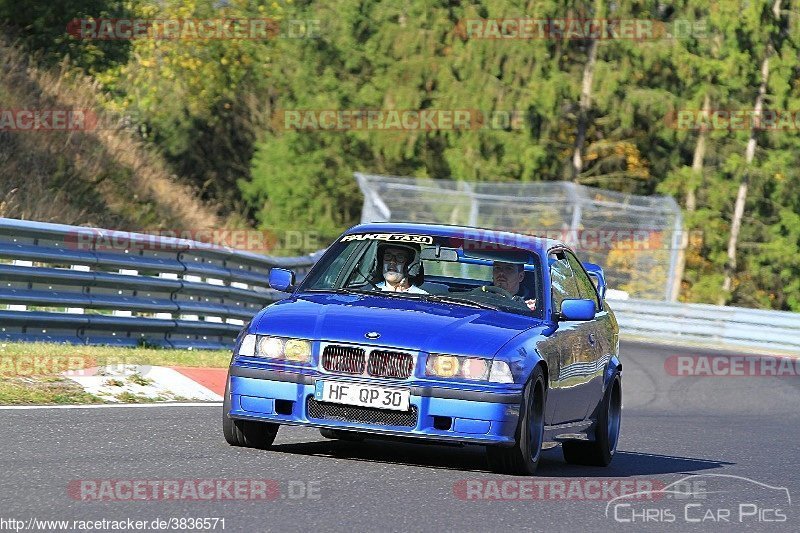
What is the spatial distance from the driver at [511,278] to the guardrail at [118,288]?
5.79 metres

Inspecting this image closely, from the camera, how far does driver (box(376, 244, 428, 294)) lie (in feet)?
33.6

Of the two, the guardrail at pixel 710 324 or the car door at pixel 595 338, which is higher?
the car door at pixel 595 338

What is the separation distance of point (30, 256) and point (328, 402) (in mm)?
6648

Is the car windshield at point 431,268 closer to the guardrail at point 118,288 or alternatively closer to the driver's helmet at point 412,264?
the driver's helmet at point 412,264

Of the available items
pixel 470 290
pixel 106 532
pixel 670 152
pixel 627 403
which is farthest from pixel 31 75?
pixel 670 152

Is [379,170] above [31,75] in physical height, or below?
below

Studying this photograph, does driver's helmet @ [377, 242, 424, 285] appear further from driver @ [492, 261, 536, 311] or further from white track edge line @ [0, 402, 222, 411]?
white track edge line @ [0, 402, 222, 411]

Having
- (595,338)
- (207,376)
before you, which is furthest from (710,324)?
(595,338)

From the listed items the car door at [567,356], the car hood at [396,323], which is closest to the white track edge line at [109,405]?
the car hood at [396,323]

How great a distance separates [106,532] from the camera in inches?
250

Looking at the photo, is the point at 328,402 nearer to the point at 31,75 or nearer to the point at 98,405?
the point at 98,405

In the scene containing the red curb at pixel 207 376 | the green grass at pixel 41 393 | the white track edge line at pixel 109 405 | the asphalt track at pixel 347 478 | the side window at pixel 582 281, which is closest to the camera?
the asphalt track at pixel 347 478

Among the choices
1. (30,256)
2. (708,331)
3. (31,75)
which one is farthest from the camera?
(708,331)

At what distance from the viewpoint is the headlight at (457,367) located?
8.85 metres
